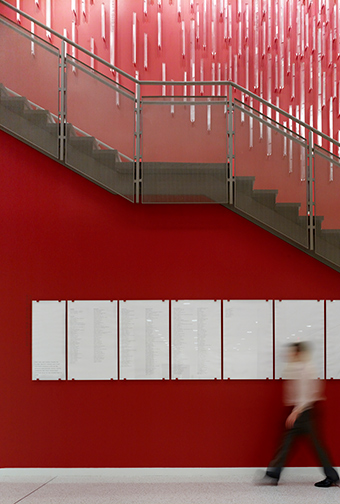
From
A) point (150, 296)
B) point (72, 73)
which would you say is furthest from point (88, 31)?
point (150, 296)

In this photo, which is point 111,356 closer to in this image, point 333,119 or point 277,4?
point 333,119

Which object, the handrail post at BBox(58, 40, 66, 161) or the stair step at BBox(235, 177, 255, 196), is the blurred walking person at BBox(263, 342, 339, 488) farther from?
the handrail post at BBox(58, 40, 66, 161)

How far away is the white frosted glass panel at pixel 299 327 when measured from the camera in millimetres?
5672

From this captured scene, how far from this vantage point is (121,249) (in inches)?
228

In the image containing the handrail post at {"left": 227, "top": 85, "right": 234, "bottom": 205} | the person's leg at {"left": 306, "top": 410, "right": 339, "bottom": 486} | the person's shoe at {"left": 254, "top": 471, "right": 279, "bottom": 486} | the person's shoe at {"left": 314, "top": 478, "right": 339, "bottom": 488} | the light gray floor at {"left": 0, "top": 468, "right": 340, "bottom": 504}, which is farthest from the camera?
the handrail post at {"left": 227, "top": 85, "right": 234, "bottom": 205}

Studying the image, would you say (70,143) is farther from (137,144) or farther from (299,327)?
(299,327)

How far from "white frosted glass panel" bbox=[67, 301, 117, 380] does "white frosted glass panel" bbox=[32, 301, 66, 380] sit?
0.10 meters

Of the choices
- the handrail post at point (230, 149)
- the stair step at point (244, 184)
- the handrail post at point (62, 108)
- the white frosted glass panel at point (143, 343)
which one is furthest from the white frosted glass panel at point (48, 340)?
the stair step at point (244, 184)

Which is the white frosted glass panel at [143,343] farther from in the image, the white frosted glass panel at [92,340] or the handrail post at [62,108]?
the handrail post at [62,108]

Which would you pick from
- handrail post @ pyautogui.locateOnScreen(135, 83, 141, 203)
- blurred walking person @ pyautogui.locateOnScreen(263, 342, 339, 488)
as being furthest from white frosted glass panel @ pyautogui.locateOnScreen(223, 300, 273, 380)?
handrail post @ pyautogui.locateOnScreen(135, 83, 141, 203)

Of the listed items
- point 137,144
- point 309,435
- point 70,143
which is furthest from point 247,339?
point 70,143

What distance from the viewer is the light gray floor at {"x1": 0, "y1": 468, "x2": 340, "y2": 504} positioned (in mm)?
4879

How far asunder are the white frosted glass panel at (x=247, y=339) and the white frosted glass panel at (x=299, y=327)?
0.32 ft

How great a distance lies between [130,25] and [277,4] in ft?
8.42
